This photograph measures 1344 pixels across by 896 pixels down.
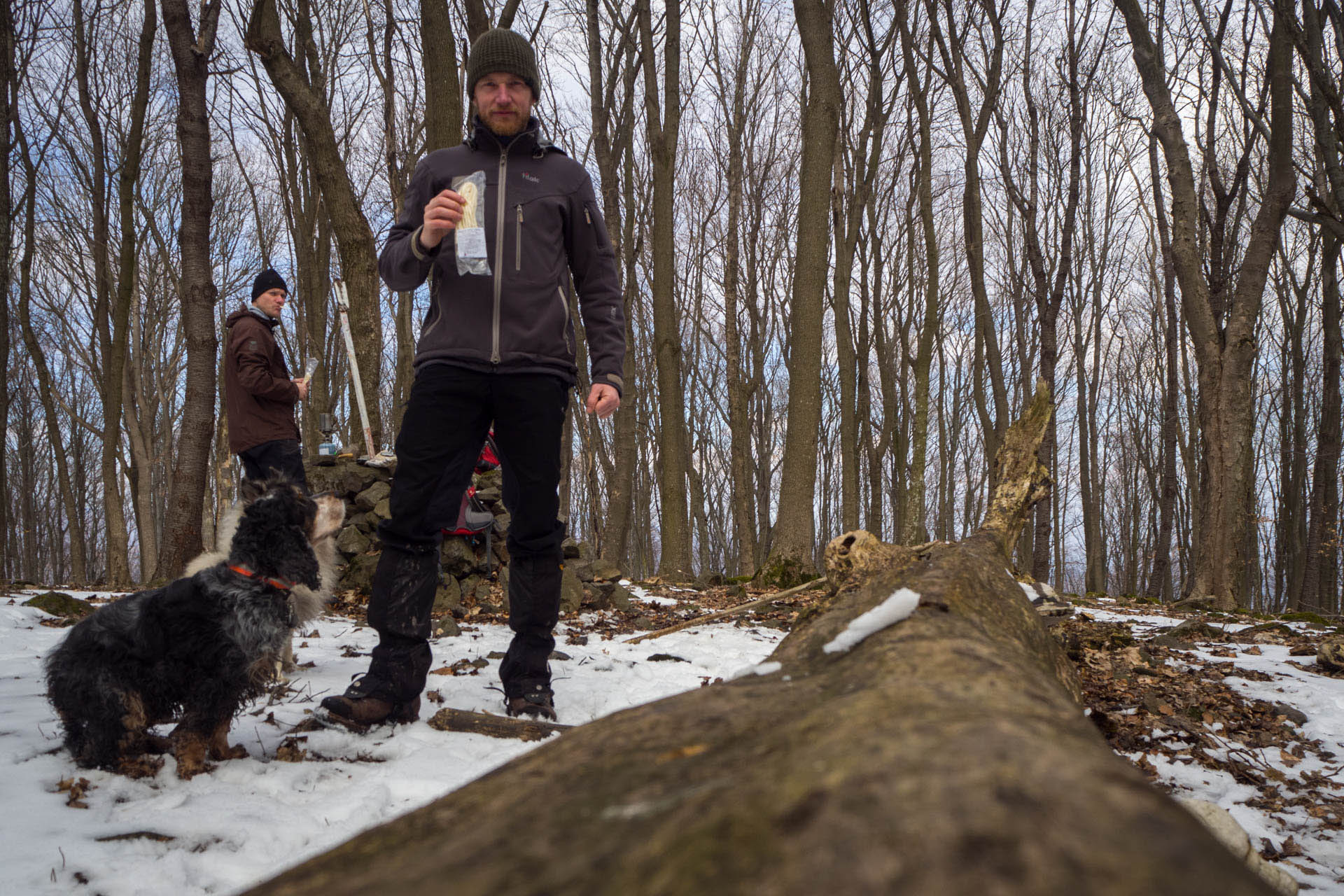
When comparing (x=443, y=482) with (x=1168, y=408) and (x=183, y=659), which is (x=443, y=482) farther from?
(x=1168, y=408)

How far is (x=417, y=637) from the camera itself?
3127 millimetres

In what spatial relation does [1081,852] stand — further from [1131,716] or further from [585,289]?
[1131,716]

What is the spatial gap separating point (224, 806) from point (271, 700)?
115 cm

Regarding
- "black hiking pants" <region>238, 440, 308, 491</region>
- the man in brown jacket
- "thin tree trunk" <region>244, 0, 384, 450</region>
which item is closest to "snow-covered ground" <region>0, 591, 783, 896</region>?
"black hiking pants" <region>238, 440, 308, 491</region>

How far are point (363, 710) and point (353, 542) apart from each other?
4.20 meters

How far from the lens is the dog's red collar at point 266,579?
281cm

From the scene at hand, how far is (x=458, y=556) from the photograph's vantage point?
6863 millimetres

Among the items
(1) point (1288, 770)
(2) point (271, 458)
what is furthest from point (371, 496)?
(1) point (1288, 770)

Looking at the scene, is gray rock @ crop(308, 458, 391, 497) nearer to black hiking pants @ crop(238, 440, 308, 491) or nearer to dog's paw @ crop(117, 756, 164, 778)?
black hiking pants @ crop(238, 440, 308, 491)

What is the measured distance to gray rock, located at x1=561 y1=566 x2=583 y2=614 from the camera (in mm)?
6598

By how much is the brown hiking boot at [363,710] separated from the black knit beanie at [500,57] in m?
2.53

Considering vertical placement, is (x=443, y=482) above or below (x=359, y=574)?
above

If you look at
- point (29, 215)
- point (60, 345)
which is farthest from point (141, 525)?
point (60, 345)

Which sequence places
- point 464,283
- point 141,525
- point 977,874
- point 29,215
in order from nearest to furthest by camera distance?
point 977,874 < point 464,283 < point 29,215 < point 141,525
